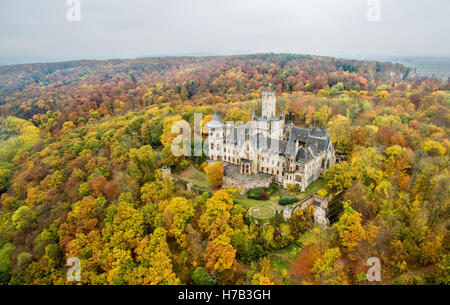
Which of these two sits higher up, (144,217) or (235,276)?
(144,217)

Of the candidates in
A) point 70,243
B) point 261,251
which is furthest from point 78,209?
point 261,251

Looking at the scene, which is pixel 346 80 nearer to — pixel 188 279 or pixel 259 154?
pixel 259 154

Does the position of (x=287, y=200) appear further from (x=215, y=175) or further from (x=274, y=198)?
(x=215, y=175)

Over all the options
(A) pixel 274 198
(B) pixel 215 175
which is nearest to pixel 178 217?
(B) pixel 215 175

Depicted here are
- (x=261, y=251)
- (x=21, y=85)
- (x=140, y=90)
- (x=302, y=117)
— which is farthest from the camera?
(x=21, y=85)

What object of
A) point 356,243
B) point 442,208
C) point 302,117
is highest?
point 302,117

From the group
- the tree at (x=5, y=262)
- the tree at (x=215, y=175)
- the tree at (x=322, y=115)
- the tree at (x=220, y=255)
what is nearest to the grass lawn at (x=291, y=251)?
the tree at (x=220, y=255)

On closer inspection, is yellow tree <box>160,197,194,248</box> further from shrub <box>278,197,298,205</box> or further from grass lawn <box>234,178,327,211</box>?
shrub <box>278,197,298,205</box>
